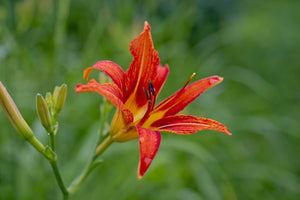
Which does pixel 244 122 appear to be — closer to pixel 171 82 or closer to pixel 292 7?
pixel 171 82

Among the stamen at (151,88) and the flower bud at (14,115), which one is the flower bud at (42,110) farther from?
the stamen at (151,88)

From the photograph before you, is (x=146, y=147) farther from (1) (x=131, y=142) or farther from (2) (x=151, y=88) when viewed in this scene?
(1) (x=131, y=142)

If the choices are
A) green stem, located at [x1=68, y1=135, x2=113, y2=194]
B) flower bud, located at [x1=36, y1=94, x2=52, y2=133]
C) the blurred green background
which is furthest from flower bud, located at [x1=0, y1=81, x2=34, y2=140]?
the blurred green background

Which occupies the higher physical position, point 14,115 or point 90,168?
point 14,115

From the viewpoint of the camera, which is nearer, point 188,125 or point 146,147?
point 146,147

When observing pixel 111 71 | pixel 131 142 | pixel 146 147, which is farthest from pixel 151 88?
pixel 131 142

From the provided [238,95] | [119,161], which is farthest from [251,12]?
[119,161]

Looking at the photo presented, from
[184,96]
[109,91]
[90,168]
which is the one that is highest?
[109,91]
